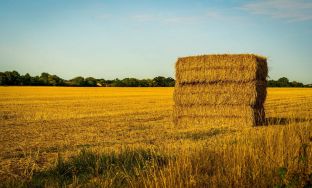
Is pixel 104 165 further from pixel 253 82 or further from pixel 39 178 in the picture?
pixel 253 82

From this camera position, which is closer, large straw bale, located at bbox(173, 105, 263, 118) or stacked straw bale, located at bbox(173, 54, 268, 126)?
large straw bale, located at bbox(173, 105, 263, 118)

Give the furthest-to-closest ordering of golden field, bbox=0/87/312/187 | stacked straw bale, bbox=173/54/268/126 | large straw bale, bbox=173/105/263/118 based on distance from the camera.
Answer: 1. stacked straw bale, bbox=173/54/268/126
2. large straw bale, bbox=173/105/263/118
3. golden field, bbox=0/87/312/187

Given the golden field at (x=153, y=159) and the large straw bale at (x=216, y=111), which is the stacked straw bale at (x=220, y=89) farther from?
the golden field at (x=153, y=159)

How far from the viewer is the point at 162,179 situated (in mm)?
4641

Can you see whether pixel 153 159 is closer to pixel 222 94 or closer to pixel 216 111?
pixel 216 111

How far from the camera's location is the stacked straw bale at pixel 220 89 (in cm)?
1436

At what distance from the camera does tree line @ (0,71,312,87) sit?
56.8m

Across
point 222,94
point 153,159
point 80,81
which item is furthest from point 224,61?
point 80,81

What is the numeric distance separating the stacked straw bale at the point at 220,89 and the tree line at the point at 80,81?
44672mm

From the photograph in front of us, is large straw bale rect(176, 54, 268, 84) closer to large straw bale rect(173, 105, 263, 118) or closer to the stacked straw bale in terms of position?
the stacked straw bale

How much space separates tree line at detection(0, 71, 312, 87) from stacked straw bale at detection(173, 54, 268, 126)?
44.7 meters

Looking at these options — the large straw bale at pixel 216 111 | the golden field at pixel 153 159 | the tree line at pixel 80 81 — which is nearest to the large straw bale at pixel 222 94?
the large straw bale at pixel 216 111

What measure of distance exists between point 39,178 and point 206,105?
30.6 feet

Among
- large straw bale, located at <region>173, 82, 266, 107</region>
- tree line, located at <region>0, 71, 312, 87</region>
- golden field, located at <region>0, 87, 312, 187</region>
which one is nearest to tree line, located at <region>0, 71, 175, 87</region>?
tree line, located at <region>0, 71, 312, 87</region>
